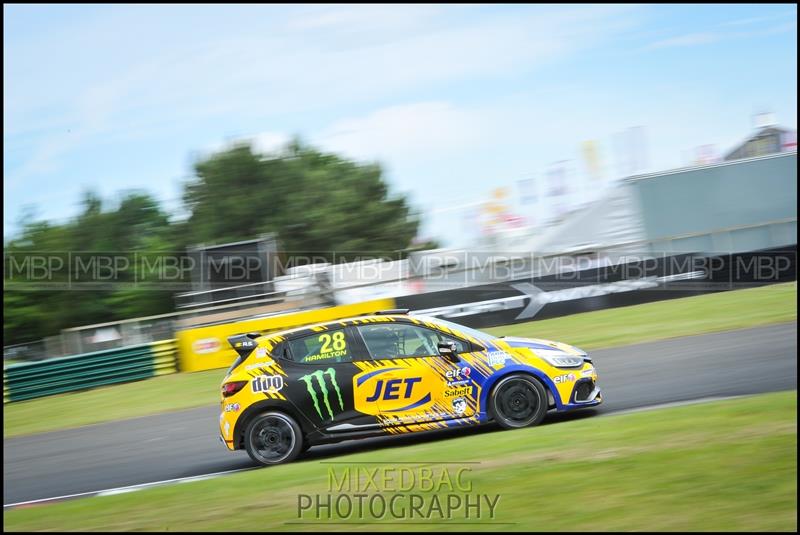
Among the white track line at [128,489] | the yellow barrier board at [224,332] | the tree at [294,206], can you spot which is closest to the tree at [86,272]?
the tree at [294,206]

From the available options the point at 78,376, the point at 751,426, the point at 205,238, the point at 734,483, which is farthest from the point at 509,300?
the point at 205,238

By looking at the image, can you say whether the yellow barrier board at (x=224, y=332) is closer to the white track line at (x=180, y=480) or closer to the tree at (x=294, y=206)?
the white track line at (x=180, y=480)

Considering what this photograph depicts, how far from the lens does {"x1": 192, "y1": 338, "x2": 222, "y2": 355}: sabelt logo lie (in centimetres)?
2053

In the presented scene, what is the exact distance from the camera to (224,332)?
2033 centimetres

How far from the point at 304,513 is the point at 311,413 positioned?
236 centimetres

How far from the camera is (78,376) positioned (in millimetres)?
20688

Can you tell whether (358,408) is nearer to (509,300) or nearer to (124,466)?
(124,466)

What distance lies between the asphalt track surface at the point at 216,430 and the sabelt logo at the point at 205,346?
5666mm

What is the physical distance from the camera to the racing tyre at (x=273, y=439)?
892cm

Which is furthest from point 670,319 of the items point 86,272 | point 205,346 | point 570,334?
point 86,272

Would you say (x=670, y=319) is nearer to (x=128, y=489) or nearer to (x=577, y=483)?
(x=577, y=483)

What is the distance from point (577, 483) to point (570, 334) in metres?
11.2

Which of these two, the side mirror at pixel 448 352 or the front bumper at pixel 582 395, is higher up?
the side mirror at pixel 448 352

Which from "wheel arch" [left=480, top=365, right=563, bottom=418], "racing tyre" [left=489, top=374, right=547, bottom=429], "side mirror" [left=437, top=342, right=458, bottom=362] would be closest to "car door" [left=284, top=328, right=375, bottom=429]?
"side mirror" [left=437, top=342, right=458, bottom=362]
